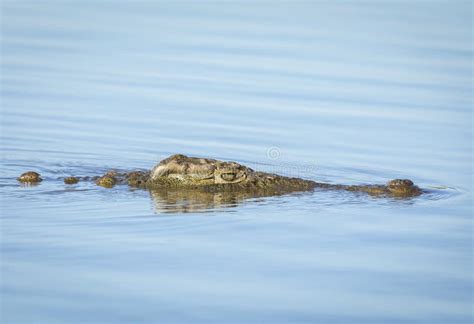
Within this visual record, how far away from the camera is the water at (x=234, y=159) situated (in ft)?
37.6

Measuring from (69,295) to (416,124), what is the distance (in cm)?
1193

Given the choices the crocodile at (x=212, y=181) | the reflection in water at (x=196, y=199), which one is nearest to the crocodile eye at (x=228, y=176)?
the crocodile at (x=212, y=181)

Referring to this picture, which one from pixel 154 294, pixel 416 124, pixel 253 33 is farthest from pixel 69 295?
pixel 253 33

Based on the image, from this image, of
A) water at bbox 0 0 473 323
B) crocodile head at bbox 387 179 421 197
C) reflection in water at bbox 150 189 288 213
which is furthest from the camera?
crocodile head at bbox 387 179 421 197

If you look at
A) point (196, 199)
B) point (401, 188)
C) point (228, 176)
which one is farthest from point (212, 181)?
point (401, 188)

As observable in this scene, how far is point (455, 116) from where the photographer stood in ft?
73.6

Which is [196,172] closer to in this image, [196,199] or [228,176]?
[228,176]

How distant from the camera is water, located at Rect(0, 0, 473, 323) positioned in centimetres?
1145

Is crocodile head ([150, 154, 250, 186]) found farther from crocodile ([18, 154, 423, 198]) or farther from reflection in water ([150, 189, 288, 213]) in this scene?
reflection in water ([150, 189, 288, 213])

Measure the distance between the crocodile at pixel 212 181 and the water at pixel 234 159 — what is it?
284mm

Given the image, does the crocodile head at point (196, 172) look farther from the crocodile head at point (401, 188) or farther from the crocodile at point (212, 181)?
the crocodile head at point (401, 188)

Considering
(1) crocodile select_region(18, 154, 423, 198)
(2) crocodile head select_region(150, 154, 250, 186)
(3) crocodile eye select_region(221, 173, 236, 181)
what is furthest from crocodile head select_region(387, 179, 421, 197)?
(3) crocodile eye select_region(221, 173, 236, 181)

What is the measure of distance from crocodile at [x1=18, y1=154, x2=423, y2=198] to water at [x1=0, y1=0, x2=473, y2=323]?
11.2 inches

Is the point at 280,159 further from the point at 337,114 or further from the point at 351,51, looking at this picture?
the point at 351,51
